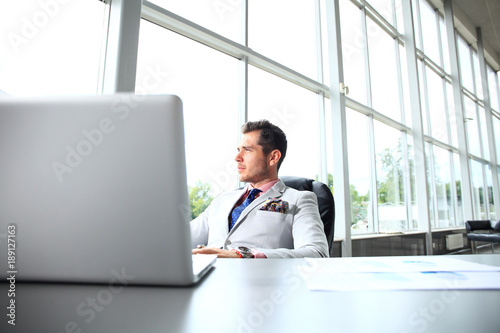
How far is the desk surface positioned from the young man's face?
1.09m

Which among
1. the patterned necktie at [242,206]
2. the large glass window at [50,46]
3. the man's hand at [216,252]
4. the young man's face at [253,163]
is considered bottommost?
the man's hand at [216,252]

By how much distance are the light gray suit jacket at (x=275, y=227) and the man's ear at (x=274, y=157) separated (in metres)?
0.18

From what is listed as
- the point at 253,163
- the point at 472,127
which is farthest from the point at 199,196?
the point at 472,127

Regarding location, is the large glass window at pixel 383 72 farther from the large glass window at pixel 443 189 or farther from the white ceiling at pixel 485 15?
the white ceiling at pixel 485 15

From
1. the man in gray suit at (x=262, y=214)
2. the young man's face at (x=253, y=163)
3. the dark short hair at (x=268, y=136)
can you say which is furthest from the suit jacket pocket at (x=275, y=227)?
the dark short hair at (x=268, y=136)

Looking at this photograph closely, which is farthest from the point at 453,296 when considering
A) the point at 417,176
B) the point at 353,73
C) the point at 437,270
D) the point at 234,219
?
the point at 417,176

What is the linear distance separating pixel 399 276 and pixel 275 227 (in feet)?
2.57

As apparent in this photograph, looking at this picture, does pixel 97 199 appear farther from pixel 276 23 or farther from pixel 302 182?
pixel 276 23

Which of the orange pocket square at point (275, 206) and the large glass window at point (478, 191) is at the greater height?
the large glass window at point (478, 191)

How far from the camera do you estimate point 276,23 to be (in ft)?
10.8

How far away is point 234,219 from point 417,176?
4.70 metres

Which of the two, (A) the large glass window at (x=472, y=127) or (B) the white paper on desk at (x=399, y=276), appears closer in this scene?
(B) the white paper on desk at (x=399, y=276)

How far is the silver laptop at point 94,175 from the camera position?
0.40m

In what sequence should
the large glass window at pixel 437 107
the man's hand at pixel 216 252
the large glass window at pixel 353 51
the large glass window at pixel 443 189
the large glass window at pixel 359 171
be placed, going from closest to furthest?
the man's hand at pixel 216 252 < the large glass window at pixel 359 171 < the large glass window at pixel 353 51 < the large glass window at pixel 443 189 < the large glass window at pixel 437 107
